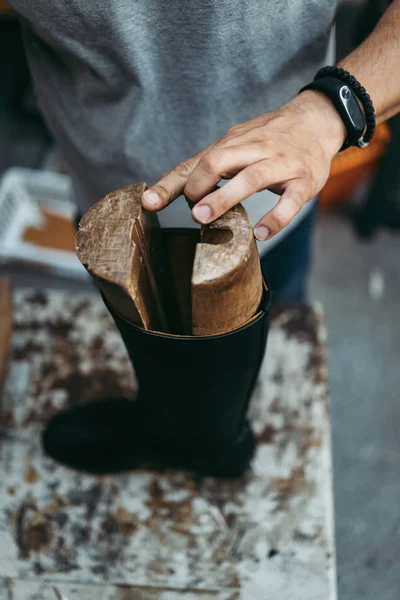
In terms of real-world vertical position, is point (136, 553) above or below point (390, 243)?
above

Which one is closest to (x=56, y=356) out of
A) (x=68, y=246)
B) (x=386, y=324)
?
(x=68, y=246)

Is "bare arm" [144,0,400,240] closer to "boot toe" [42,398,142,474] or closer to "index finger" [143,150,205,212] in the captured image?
"index finger" [143,150,205,212]

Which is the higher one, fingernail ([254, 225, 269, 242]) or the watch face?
the watch face

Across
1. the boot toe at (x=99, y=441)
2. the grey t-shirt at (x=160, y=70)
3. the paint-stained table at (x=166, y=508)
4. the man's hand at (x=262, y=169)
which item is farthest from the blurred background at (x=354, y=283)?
the man's hand at (x=262, y=169)

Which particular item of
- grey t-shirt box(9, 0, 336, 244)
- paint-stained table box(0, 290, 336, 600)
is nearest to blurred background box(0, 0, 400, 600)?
paint-stained table box(0, 290, 336, 600)

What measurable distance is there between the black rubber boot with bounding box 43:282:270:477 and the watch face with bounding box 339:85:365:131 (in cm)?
22

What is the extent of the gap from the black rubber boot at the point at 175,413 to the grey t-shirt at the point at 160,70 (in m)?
0.27

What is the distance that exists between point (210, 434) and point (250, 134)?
41 centimetres

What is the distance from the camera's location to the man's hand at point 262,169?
18.9 inches

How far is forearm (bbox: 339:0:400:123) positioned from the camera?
595 mm

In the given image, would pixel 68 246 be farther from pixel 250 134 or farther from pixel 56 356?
pixel 250 134

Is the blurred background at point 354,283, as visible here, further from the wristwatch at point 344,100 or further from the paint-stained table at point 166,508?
the wristwatch at point 344,100

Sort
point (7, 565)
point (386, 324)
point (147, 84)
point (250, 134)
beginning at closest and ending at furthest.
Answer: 1. point (250, 134)
2. point (147, 84)
3. point (7, 565)
4. point (386, 324)

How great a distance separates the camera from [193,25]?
1.88 feet
